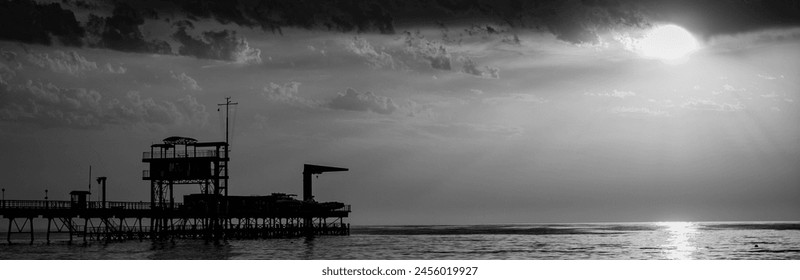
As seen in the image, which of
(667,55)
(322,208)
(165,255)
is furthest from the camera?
(322,208)

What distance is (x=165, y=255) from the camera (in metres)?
64.6

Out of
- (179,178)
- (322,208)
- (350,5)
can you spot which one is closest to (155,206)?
(179,178)

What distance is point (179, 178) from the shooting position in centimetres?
8862
